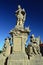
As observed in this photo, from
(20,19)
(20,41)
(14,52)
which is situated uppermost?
(20,19)

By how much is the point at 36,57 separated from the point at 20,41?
2.12 metres

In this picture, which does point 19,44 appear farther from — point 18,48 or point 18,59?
point 18,59

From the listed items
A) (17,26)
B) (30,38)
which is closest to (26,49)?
(30,38)

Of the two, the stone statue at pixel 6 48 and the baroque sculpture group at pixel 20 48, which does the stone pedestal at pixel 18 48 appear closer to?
the baroque sculpture group at pixel 20 48

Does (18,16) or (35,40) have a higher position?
(18,16)

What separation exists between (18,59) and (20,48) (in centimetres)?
110

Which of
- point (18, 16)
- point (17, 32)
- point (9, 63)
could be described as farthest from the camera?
point (18, 16)

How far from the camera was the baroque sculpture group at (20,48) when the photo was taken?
47.8 feet

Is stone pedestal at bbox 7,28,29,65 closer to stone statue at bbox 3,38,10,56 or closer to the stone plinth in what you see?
the stone plinth

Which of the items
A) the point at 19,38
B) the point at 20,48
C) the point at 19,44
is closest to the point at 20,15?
the point at 19,38

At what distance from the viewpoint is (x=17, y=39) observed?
50.3ft

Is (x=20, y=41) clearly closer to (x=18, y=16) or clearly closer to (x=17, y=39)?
(x=17, y=39)

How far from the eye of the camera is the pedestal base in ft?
47.3

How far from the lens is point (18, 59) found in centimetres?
1450
